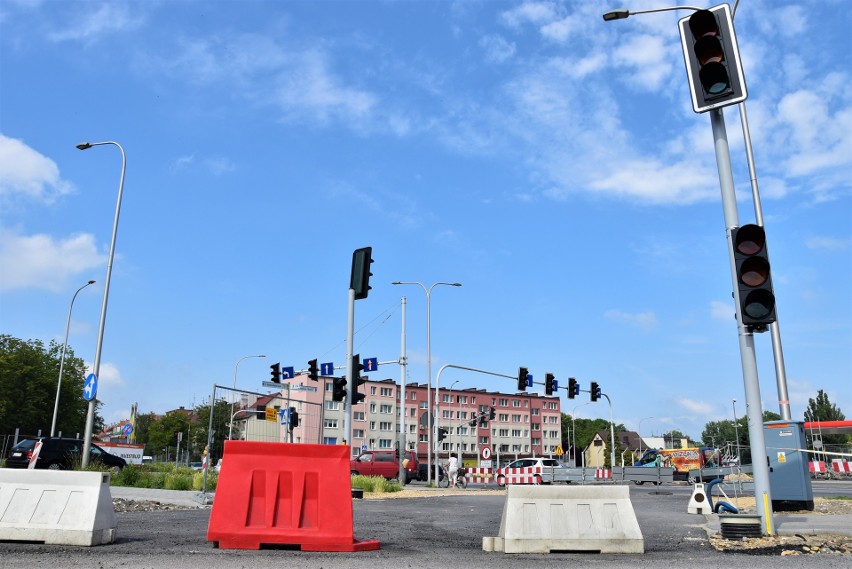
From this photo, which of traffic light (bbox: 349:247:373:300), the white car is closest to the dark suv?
the white car

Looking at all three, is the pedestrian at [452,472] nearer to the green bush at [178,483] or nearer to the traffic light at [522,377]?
the traffic light at [522,377]

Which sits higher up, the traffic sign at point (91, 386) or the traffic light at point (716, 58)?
the traffic light at point (716, 58)

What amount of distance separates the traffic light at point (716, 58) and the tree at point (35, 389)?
70.7m

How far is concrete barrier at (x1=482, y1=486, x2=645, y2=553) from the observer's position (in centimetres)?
795

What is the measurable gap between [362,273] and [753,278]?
6598 millimetres

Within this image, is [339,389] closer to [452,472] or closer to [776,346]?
[776,346]

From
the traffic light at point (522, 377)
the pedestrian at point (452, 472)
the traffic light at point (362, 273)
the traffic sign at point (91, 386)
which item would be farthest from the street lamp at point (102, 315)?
the traffic light at point (522, 377)

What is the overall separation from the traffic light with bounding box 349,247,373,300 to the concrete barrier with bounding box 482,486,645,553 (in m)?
5.50

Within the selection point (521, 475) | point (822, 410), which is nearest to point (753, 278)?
point (521, 475)

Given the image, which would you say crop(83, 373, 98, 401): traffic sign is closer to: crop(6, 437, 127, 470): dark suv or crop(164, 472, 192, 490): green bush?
crop(164, 472, 192, 490): green bush

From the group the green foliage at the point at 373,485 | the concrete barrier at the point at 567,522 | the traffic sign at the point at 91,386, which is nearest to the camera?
the concrete barrier at the point at 567,522

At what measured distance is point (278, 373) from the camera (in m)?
32.0

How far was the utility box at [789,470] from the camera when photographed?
14.5 metres

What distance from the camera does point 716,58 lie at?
29.4 ft
